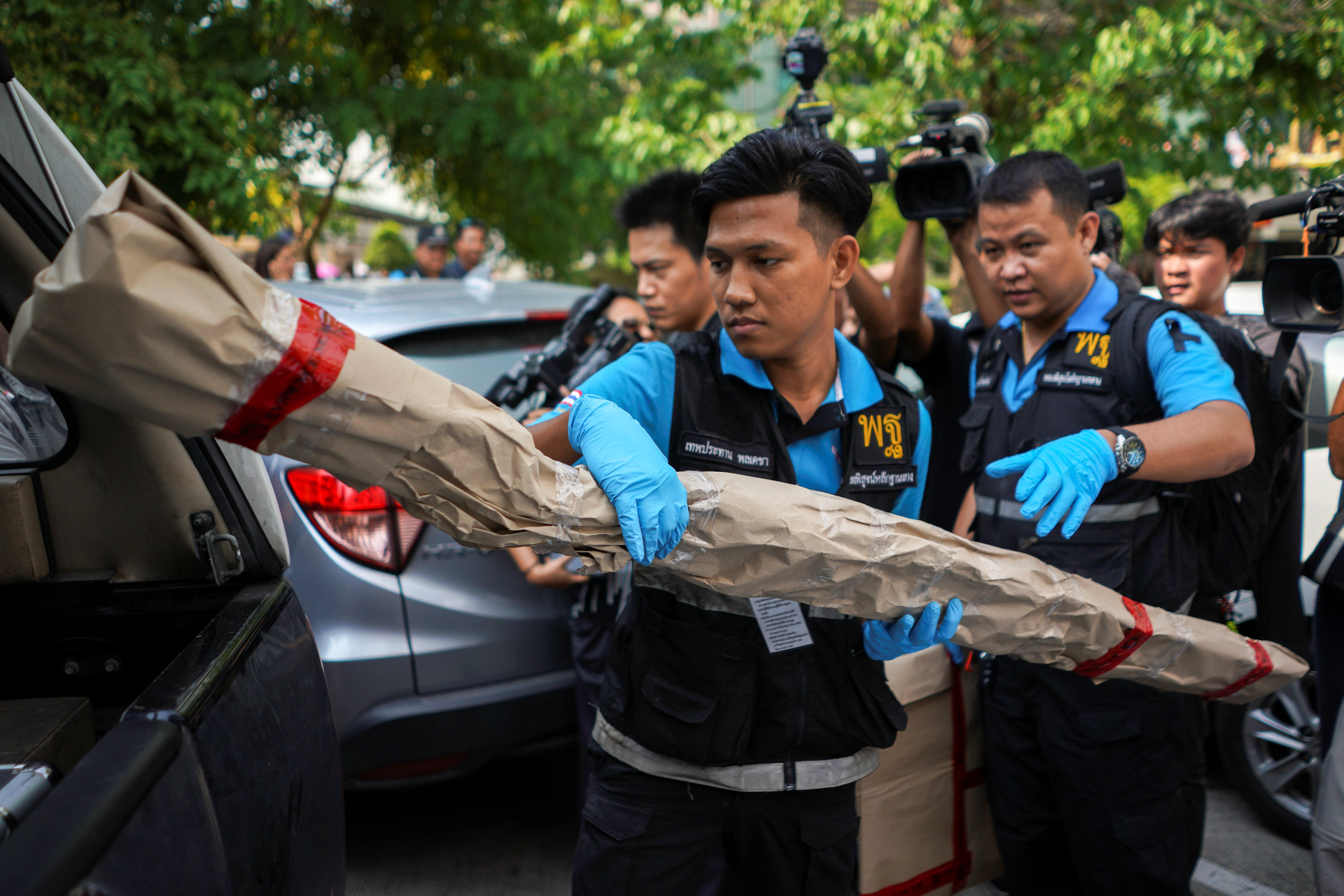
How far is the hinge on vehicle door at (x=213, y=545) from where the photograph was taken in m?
1.52

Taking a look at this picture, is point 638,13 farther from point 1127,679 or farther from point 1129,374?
point 1127,679

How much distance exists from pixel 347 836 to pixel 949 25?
4792mm

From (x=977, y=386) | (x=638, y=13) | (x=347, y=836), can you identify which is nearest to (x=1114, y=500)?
(x=977, y=386)

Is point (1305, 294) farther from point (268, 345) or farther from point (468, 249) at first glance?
point (468, 249)

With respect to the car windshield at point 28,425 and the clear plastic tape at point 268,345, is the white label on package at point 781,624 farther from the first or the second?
the car windshield at point 28,425

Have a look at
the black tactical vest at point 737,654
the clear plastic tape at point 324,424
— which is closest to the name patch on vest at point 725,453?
the black tactical vest at point 737,654

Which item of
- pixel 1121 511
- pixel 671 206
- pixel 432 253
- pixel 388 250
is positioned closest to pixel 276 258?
pixel 432 253

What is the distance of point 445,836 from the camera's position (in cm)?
309

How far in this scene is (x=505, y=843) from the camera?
3037mm

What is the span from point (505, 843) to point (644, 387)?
2.04m

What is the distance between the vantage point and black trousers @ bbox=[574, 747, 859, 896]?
5.28ft

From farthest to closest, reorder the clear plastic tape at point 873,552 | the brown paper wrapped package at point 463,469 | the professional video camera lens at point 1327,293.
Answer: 1. the professional video camera lens at point 1327,293
2. the clear plastic tape at point 873,552
3. the brown paper wrapped package at point 463,469

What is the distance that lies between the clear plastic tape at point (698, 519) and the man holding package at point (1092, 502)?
0.81 m

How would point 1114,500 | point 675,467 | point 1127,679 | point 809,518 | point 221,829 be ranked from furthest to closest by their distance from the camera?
point 1114,500 < point 1127,679 < point 675,467 < point 809,518 < point 221,829
